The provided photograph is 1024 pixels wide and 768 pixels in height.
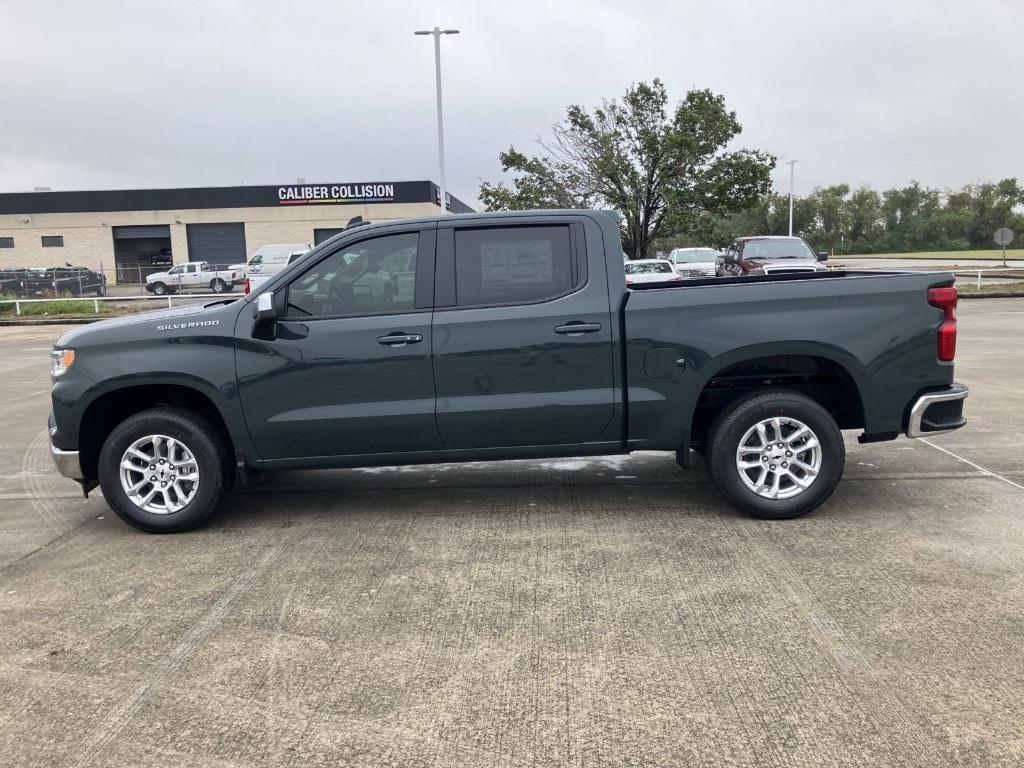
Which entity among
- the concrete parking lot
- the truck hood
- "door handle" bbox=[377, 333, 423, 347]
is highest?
the truck hood

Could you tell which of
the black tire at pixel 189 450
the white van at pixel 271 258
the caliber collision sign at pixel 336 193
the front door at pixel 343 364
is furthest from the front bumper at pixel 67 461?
the caliber collision sign at pixel 336 193

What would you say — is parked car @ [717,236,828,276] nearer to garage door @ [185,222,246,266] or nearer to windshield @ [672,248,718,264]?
windshield @ [672,248,718,264]

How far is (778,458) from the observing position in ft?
17.2

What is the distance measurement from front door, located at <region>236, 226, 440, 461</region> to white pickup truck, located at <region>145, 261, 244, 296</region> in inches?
1452

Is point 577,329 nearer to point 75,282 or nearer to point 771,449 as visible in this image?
point 771,449

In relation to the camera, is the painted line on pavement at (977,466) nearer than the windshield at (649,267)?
Yes

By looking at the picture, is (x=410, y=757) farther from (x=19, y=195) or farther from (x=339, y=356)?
(x=19, y=195)

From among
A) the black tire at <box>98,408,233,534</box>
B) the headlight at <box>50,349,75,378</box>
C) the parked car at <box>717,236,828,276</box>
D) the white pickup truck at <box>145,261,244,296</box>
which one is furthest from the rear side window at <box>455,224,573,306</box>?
the white pickup truck at <box>145,261,244,296</box>

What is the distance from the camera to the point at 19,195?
50938mm

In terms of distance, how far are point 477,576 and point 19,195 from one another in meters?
56.0

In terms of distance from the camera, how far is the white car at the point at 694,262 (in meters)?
28.8

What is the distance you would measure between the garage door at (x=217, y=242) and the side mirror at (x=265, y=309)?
4827 centimetres

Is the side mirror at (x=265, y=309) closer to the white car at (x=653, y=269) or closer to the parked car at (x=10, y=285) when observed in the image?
the white car at (x=653, y=269)

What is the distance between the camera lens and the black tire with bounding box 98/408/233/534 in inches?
206
